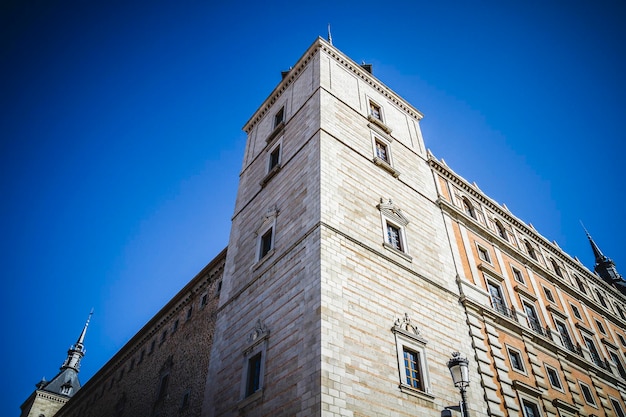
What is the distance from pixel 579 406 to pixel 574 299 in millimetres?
9703

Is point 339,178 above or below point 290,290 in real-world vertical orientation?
above

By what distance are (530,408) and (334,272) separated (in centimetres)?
951

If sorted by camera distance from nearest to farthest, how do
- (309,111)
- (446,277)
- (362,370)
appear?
1. (362,370)
2. (446,277)
3. (309,111)

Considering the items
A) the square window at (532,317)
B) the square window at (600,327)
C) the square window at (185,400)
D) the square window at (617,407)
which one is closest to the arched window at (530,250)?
the square window at (600,327)

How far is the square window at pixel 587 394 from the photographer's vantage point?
18.3 m

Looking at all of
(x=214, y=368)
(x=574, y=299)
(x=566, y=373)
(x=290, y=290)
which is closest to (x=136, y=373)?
(x=214, y=368)

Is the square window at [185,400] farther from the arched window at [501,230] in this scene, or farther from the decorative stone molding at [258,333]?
the arched window at [501,230]

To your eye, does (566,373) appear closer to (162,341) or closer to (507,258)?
(507,258)

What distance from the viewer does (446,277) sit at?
1631 cm

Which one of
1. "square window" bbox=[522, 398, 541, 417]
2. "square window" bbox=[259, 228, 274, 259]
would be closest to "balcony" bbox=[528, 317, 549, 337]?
"square window" bbox=[522, 398, 541, 417]

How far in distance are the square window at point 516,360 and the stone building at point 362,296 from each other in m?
0.29

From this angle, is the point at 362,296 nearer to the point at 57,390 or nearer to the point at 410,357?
the point at 410,357

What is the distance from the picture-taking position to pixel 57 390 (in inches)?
2378

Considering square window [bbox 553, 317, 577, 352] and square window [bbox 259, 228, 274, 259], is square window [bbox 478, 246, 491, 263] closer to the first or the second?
square window [bbox 553, 317, 577, 352]
